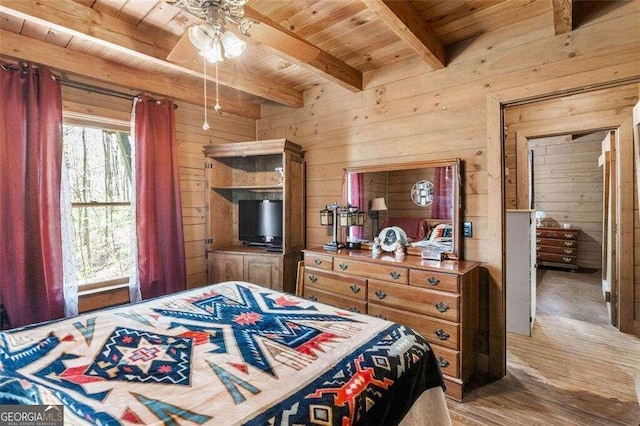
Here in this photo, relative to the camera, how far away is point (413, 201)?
2865 millimetres

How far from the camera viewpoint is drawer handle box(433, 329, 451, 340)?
2.23 meters

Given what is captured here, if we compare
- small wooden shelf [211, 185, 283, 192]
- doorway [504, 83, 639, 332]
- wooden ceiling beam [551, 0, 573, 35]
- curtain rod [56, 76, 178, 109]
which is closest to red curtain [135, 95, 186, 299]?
curtain rod [56, 76, 178, 109]

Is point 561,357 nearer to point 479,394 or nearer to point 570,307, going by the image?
point 479,394

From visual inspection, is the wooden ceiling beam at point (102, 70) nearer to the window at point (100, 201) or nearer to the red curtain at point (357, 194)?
the window at point (100, 201)

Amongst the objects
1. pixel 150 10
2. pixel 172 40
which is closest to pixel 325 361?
pixel 150 10

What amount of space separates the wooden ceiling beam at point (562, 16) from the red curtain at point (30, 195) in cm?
344

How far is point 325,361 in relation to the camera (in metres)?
1.20

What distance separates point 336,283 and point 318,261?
285mm

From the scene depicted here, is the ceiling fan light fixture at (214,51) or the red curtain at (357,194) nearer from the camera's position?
the ceiling fan light fixture at (214,51)

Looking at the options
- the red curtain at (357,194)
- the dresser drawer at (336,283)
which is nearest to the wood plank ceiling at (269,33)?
the red curtain at (357,194)

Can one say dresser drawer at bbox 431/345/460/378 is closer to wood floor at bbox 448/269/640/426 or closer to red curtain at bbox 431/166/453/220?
wood floor at bbox 448/269/640/426

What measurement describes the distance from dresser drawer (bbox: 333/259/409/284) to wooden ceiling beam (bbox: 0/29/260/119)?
223 cm

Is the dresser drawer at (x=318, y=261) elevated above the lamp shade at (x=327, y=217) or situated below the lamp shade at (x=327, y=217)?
below

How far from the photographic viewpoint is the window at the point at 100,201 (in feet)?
9.07
